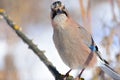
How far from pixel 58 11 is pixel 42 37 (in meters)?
2.50

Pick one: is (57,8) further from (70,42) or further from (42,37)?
(42,37)

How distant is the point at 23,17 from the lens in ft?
14.9

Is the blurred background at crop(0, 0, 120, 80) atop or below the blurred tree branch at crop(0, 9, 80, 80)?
below

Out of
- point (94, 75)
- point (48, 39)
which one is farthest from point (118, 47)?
point (48, 39)

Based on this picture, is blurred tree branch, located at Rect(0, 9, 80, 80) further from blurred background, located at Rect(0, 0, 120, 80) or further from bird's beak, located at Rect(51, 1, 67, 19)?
bird's beak, located at Rect(51, 1, 67, 19)

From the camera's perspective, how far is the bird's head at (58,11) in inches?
82.6

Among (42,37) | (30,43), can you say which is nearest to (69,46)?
(30,43)

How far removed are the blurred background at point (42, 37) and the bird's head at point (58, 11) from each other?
3.8 inches

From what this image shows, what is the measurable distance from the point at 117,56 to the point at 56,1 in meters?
0.72

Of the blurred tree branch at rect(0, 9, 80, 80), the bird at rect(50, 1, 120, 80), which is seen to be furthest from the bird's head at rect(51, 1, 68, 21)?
the blurred tree branch at rect(0, 9, 80, 80)

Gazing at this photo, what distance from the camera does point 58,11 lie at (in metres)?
2.18

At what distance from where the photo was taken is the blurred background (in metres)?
2.57

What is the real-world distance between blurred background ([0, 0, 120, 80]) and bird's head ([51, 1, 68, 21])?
3.8 inches

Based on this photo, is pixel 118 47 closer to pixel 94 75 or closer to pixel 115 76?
pixel 94 75
